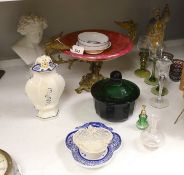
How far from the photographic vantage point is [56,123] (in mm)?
1021

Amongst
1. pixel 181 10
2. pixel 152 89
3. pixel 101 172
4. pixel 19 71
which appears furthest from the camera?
pixel 181 10

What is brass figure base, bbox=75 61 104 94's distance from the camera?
3.91 feet

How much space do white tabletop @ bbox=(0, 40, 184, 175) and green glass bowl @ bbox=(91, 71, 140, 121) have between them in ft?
0.11

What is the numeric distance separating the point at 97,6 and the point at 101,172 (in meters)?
0.79

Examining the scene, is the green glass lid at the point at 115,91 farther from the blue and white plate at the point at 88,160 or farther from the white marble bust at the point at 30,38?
the white marble bust at the point at 30,38

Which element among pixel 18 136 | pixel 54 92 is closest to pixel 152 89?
pixel 54 92

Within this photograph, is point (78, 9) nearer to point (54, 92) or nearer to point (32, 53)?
point (32, 53)

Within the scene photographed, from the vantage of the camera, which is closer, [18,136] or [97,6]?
[18,136]

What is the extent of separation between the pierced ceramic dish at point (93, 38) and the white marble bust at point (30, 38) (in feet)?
0.49

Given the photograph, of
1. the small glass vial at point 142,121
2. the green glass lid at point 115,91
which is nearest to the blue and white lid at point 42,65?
the green glass lid at point 115,91

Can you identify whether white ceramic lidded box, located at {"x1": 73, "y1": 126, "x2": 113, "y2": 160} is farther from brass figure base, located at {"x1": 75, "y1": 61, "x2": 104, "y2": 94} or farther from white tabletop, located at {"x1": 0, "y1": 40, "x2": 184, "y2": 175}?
brass figure base, located at {"x1": 75, "y1": 61, "x2": 104, "y2": 94}

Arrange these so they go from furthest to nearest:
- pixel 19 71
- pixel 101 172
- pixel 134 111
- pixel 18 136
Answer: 1. pixel 19 71
2. pixel 134 111
3. pixel 18 136
4. pixel 101 172

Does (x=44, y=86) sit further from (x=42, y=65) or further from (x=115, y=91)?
(x=115, y=91)

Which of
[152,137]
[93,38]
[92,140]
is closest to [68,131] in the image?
[92,140]
